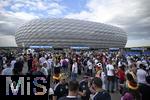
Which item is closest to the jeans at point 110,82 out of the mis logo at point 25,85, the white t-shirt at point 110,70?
the white t-shirt at point 110,70

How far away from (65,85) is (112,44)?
450 ft

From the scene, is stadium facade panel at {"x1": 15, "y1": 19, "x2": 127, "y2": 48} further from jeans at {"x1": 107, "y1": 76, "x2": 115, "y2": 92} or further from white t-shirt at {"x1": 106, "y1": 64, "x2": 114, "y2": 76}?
white t-shirt at {"x1": 106, "y1": 64, "x2": 114, "y2": 76}

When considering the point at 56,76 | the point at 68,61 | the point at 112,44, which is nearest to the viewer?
the point at 56,76

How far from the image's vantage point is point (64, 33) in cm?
12631

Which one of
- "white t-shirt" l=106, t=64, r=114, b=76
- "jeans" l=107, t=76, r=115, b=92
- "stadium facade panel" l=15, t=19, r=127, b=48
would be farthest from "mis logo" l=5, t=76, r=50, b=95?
"stadium facade panel" l=15, t=19, r=127, b=48

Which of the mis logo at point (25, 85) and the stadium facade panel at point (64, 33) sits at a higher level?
the stadium facade panel at point (64, 33)

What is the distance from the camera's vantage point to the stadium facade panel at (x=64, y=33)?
12488 cm

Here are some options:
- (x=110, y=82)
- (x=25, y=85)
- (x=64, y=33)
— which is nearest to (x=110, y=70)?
(x=110, y=82)

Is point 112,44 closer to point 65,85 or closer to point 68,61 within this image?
point 68,61

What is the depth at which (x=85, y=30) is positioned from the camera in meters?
130

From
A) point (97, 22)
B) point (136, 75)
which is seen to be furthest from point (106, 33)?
point (136, 75)

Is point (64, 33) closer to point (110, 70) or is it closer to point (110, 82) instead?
point (110, 82)

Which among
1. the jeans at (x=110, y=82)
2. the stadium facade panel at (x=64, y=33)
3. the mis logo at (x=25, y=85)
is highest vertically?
the stadium facade panel at (x=64, y=33)

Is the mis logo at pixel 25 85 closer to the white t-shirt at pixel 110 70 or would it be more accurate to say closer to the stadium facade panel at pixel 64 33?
the white t-shirt at pixel 110 70
